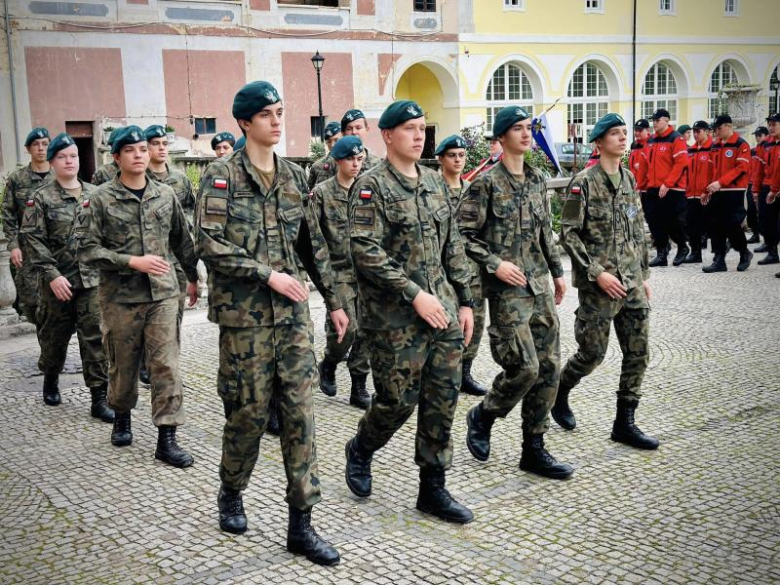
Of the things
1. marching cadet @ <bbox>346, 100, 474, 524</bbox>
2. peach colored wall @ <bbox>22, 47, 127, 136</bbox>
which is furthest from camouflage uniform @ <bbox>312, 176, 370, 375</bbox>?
peach colored wall @ <bbox>22, 47, 127, 136</bbox>

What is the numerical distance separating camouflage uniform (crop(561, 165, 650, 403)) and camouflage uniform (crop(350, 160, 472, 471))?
1.47m

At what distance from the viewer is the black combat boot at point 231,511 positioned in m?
5.05

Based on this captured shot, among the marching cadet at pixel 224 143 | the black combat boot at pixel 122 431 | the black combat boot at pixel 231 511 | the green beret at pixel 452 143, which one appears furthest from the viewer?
the marching cadet at pixel 224 143

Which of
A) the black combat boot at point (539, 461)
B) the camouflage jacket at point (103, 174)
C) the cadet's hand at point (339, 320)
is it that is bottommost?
the black combat boot at point (539, 461)

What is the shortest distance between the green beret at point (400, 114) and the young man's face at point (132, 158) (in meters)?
2.07

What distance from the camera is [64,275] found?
25.0 ft

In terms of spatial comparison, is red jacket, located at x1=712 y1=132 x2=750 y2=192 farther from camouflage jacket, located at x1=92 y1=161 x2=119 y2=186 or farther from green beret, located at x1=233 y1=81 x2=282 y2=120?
green beret, located at x1=233 y1=81 x2=282 y2=120

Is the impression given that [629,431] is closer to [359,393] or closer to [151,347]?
Result: [359,393]

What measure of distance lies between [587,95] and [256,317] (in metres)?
36.8

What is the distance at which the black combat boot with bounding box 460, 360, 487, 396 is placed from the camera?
7.96 m

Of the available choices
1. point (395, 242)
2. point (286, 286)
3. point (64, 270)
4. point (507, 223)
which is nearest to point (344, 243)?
point (507, 223)

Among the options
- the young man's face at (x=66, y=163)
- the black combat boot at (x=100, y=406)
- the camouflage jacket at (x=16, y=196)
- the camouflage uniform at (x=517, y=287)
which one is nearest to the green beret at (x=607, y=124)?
the camouflage uniform at (x=517, y=287)

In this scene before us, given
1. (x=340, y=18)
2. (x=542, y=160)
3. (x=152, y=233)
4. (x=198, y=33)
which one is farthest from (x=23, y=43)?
(x=152, y=233)

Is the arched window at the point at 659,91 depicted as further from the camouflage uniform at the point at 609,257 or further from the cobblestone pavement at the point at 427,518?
the camouflage uniform at the point at 609,257
